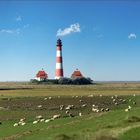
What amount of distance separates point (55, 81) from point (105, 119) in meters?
105

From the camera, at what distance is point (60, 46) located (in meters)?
113

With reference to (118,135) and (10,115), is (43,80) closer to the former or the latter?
(10,115)

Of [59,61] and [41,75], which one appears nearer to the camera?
[59,61]

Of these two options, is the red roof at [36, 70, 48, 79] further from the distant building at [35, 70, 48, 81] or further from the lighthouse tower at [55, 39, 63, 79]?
the lighthouse tower at [55, 39, 63, 79]

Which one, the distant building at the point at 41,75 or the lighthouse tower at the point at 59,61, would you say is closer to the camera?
the lighthouse tower at the point at 59,61

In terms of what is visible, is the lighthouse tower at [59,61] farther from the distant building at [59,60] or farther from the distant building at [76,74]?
the distant building at [76,74]

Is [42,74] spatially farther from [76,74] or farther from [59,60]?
[59,60]

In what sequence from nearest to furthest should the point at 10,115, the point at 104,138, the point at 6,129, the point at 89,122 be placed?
1. the point at 104,138
2. the point at 89,122
3. the point at 6,129
4. the point at 10,115

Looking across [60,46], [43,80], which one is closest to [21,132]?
[60,46]

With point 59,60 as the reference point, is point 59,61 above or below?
below

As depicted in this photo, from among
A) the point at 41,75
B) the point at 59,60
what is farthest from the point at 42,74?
the point at 59,60

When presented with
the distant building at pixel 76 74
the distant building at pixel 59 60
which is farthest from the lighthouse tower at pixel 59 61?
the distant building at pixel 76 74

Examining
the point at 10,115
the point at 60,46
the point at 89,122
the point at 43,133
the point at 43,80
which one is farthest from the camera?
the point at 43,80

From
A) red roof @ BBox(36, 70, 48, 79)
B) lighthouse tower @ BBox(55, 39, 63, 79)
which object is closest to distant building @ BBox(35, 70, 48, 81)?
red roof @ BBox(36, 70, 48, 79)
